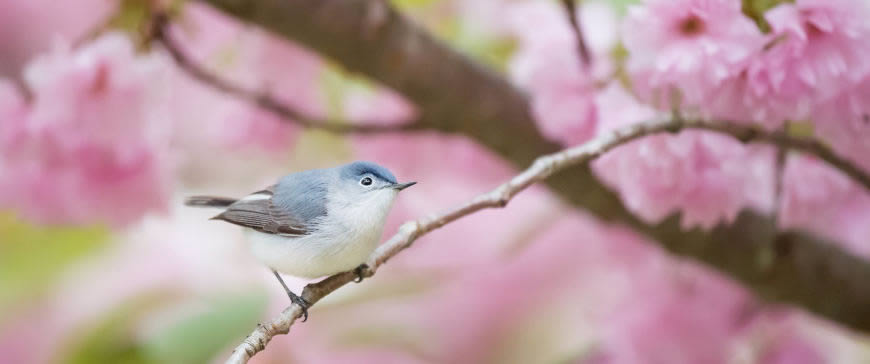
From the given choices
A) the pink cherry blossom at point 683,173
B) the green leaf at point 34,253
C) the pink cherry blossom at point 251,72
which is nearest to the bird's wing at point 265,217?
the pink cherry blossom at point 683,173

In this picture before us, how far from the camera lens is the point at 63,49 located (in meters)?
0.47

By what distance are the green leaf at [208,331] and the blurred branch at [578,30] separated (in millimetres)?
263

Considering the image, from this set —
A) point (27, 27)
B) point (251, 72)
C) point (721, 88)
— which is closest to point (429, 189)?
point (251, 72)

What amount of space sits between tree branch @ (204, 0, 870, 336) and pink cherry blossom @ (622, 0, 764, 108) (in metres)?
0.20

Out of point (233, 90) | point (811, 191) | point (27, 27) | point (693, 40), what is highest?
point (27, 27)

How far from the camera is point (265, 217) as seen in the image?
33cm

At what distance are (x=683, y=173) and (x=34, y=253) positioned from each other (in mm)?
587

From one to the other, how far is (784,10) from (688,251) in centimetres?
27

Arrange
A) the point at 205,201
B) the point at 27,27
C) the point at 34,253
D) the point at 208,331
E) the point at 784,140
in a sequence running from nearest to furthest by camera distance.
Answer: the point at 205,201, the point at 784,140, the point at 208,331, the point at 34,253, the point at 27,27

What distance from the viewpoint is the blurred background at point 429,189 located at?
38cm

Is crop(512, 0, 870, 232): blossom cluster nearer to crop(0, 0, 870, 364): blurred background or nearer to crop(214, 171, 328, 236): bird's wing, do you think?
crop(0, 0, 870, 364): blurred background

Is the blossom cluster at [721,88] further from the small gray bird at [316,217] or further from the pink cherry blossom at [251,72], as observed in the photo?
the pink cherry blossom at [251,72]

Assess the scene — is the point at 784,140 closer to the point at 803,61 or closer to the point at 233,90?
the point at 803,61

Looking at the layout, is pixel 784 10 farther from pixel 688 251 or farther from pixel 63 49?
pixel 63 49
